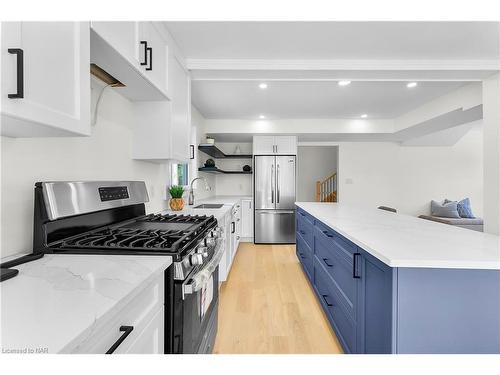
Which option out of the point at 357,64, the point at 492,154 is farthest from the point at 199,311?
the point at 492,154

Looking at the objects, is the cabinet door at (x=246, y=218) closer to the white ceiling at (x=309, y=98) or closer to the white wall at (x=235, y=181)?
the white wall at (x=235, y=181)

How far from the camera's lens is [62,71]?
0.90 metres

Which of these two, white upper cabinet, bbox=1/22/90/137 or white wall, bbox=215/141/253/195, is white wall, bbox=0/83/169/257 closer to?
white upper cabinet, bbox=1/22/90/137

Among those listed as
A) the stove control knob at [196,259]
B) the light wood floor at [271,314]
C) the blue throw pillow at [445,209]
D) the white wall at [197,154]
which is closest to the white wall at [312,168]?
the blue throw pillow at [445,209]

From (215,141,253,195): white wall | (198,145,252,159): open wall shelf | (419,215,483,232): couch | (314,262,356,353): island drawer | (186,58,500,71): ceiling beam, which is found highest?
(186,58,500,71): ceiling beam

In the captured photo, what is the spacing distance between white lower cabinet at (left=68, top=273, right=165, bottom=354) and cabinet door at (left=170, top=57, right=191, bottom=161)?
1.33 m

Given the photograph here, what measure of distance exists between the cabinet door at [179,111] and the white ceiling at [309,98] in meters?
0.78

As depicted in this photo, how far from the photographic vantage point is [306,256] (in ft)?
10.2

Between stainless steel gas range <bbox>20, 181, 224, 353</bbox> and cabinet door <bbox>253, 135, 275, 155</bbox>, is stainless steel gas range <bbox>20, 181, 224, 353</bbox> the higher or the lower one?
the lower one

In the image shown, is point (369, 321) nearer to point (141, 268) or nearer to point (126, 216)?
point (141, 268)

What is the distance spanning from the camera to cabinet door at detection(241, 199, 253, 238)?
16.7 ft

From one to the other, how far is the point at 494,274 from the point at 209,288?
4.72 feet

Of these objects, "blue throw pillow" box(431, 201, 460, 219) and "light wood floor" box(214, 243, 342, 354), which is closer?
"light wood floor" box(214, 243, 342, 354)

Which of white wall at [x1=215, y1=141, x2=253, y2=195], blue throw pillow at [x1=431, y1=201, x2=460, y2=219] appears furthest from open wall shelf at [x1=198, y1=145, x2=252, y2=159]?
blue throw pillow at [x1=431, y1=201, x2=460, y2=219]
